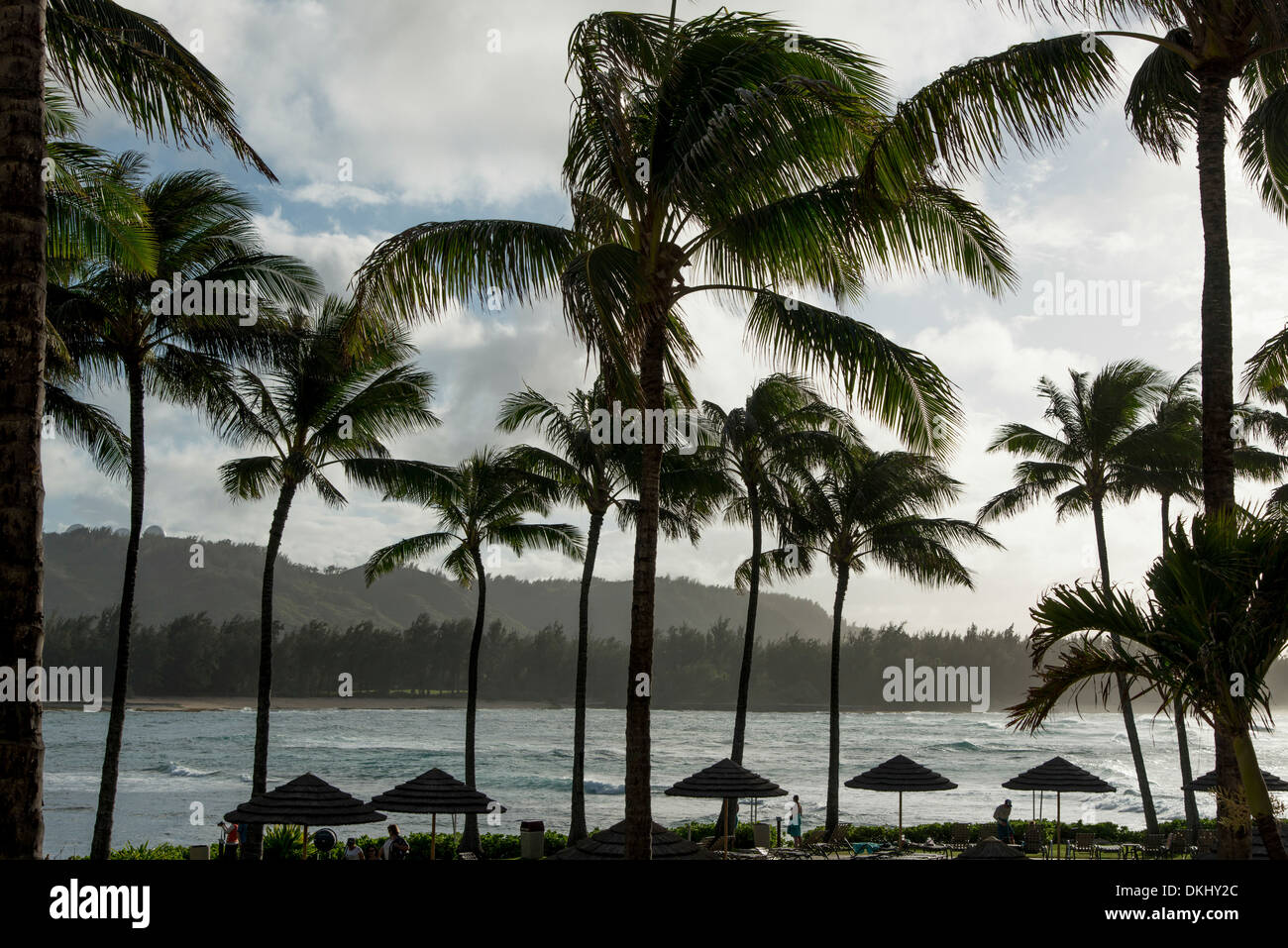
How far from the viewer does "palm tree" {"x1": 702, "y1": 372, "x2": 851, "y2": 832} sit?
2506 cm

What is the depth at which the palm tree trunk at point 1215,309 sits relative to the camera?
9531 mm

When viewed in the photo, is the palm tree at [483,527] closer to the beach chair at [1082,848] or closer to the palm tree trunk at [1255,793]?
the beach chair at [1082,848]

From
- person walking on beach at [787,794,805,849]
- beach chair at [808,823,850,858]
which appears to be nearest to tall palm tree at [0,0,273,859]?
beach chair at [808,823,850,858]

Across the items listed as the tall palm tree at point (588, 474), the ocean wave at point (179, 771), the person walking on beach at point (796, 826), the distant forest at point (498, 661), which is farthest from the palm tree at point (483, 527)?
the distant forest at point (498, 661)

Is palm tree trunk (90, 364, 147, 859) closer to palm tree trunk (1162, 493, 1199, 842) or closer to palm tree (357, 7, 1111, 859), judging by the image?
palm tree (357, 7, 1111, 859)

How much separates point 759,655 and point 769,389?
Result: 471 feet

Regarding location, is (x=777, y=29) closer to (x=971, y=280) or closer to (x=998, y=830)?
(x=971, y=280)

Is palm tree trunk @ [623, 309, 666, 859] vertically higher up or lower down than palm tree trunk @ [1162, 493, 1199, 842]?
higher up

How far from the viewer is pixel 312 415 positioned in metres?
20.5

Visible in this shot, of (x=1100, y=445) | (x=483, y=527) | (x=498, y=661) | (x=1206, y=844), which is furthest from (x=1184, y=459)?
(x=498, y=661)

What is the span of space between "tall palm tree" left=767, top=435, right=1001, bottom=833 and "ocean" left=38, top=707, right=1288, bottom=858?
728 centimetres

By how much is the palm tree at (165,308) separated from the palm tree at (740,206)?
8.27 metres

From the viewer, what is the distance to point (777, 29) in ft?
34.3
